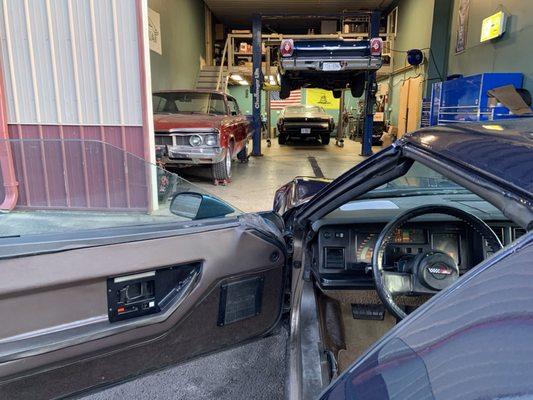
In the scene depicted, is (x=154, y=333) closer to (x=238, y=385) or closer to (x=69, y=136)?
(x=238, y=385)

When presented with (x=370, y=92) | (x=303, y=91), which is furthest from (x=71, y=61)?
(x=303, y=91)

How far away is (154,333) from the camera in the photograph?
156 centimetres

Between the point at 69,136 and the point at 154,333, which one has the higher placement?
the point at 69,136

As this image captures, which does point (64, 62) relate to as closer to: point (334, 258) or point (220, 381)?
point (220, 381)

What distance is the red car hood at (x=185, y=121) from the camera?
6.80m

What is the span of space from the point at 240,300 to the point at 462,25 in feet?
37.7

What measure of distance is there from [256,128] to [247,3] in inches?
302

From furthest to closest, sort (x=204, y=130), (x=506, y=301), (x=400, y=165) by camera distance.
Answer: (x=204, y=130) < (x=400, y=165) < (x=506, y=301)

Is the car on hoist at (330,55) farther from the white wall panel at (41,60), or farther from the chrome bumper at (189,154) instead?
the white wall panel at (41,60)

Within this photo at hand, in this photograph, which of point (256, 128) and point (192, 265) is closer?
point (192, 265)

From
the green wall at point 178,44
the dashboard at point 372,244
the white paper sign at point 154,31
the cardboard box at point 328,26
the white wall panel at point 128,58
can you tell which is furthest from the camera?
the cardboard box at point 328,26

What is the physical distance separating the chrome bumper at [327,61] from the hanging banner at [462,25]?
4320 mm

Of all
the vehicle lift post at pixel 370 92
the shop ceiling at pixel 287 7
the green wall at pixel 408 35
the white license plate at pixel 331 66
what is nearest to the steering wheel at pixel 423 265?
the white license plate at pixel 331 66

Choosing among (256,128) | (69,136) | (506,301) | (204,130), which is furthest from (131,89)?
(256,128)
